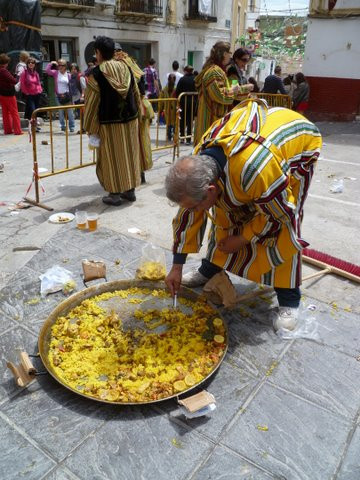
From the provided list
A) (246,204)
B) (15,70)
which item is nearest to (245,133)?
(246,204)

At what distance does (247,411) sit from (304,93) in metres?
11.2

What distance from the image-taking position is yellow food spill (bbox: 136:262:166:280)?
314 cm

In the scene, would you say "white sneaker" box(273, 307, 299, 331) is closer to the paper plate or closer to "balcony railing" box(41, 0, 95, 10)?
the paper plate

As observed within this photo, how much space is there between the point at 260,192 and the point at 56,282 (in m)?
1.81

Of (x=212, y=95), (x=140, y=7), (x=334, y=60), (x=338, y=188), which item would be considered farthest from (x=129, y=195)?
(x=140, y=7)

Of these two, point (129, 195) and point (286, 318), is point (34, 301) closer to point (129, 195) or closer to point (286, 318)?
point (286, 318)

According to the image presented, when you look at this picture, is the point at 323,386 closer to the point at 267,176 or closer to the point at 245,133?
the point at 267,176

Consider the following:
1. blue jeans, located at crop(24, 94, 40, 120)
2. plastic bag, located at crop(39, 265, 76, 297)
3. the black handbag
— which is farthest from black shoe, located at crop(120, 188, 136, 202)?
the black handbag

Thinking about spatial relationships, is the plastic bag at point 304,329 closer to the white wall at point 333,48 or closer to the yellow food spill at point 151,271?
the yellow food spill at point 151,271

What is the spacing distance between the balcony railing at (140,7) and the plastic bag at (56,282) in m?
17.6

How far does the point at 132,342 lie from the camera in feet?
8.51

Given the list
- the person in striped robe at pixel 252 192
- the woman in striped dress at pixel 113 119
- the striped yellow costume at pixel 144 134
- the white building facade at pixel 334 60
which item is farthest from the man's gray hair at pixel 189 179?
the white building facade at pixel 334 60

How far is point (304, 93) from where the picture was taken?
11.7 m

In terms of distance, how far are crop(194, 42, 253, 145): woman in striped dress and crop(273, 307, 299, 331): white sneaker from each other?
3.42m
